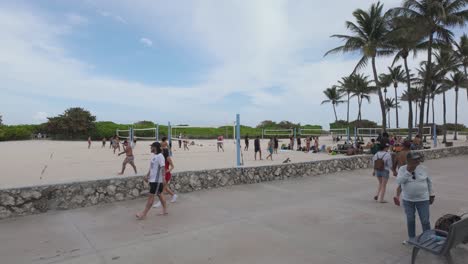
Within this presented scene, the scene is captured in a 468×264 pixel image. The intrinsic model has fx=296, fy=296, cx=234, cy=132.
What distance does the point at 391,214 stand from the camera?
534 centimetres

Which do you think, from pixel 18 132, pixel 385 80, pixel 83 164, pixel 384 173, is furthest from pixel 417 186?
pixel 18 132

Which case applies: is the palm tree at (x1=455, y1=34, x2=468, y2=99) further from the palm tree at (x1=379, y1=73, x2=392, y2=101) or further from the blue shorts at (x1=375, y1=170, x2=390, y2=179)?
the blue shorts at (x1=375, y1=170, x2=390, y2=179)

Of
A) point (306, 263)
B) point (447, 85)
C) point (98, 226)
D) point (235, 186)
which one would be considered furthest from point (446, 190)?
point (447, 85)

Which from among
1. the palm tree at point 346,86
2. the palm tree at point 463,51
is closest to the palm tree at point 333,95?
the palm tree at point 346,86

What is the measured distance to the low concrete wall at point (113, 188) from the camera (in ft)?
17.6

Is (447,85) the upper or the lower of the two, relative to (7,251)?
upper

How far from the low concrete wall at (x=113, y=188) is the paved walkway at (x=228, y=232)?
0.79ft

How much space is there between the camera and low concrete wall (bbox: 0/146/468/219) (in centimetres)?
536

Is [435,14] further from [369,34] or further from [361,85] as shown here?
[361,85]

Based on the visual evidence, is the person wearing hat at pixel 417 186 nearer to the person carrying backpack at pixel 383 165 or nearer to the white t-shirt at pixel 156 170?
the person carrying backpack at pixel 383 165

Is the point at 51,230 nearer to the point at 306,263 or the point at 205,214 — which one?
the point at 205,214

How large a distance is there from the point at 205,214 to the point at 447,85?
42.6 metres

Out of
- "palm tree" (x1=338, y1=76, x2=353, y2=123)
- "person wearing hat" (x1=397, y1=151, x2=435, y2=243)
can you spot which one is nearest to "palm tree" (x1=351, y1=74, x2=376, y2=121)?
"palm tree" (x1=338, y1=76, x2=353, y2=123)

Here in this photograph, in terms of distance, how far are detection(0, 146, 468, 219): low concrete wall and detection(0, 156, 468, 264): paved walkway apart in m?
0.24
